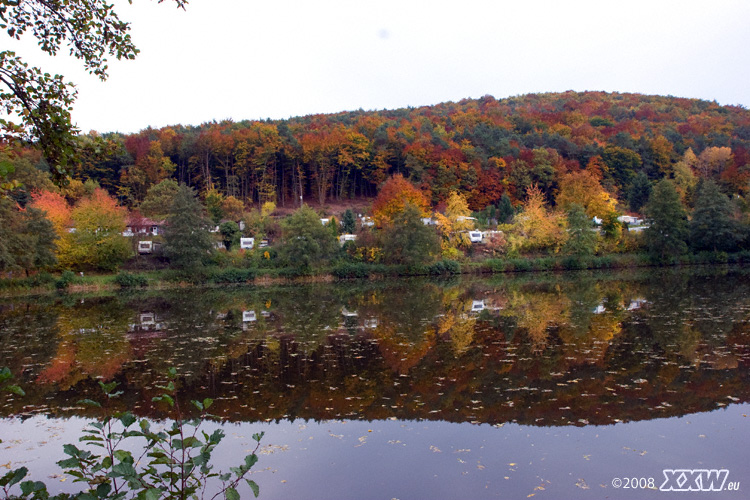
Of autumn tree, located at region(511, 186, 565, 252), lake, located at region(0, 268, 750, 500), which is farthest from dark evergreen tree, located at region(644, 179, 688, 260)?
lake, located at region(0, 268, 750, 500)

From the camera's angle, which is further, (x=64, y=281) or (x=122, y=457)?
(x=64, y=281)

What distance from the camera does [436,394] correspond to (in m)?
9.94

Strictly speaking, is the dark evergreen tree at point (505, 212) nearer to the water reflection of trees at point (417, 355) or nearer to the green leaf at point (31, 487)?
the water reflection of trees at point (417, 355)

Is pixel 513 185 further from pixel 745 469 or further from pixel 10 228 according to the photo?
pixel 745 469

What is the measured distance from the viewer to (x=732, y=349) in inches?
494

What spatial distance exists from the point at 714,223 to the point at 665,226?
4.27m

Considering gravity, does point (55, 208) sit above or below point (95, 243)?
above

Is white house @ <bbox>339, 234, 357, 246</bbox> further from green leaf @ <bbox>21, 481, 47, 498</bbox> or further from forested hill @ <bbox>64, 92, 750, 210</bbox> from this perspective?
green leaf @ <bbox>21, 481, 47, 498</bbox>

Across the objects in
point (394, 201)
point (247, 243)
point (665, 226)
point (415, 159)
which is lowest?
point (247, 243)

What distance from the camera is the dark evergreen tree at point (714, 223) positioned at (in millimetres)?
45469

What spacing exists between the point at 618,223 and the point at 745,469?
47.4 m

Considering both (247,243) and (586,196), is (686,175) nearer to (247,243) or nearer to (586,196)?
(586,196)

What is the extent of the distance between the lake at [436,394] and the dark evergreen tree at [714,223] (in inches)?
1115

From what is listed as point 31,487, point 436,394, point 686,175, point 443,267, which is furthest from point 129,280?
point 686,175
